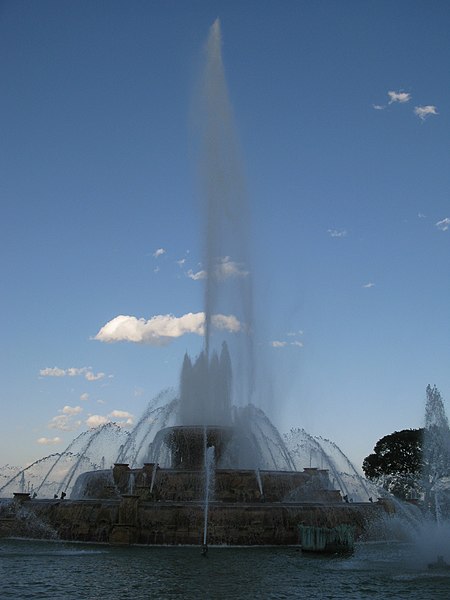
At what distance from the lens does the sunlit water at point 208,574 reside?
14.3m

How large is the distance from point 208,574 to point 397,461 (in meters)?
55.9

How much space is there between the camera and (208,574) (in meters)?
16.8

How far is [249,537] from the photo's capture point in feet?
78.4

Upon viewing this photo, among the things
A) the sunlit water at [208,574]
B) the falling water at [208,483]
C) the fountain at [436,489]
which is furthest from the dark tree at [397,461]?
the sunlit water at [208,574]

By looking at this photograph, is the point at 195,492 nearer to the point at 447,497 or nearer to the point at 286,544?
the point at 286,544

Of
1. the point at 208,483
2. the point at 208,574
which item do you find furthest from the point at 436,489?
the point at 208,574

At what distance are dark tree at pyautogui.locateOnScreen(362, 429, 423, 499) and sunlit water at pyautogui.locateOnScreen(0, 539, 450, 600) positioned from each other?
45295 millimetres

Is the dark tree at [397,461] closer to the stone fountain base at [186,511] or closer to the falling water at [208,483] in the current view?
the falling water at [208,483]

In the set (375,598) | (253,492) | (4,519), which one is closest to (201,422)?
(253,492)

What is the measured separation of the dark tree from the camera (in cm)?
6581

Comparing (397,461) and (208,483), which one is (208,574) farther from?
(397,461)

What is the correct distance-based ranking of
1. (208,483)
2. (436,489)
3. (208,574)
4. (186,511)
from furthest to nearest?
(436,489), (208,483), (186,511), (208,574)

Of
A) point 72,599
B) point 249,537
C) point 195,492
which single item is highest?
point 195,492

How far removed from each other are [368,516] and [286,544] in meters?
4.66
